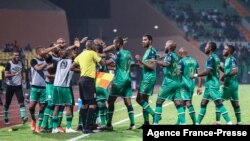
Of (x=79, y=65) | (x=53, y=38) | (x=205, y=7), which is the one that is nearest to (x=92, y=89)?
(x=79, y=65)

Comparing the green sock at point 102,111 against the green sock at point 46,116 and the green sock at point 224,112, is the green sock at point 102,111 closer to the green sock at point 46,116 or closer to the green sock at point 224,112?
the green sock at point 46,116

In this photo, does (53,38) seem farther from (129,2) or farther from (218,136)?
(218,136)

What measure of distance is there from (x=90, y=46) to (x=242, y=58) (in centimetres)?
3102

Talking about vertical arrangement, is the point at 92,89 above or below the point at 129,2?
below

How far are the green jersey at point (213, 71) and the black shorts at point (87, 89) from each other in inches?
105

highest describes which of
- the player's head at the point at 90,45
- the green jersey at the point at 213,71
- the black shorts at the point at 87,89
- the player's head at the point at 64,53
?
the player's head at the point at 90,45

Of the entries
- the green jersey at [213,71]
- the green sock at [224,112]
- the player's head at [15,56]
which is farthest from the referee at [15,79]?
the green sock at [224,112]

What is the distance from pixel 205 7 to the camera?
52969mm

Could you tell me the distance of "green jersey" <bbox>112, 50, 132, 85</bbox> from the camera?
1523cm

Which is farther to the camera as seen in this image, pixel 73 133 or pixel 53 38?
pixel 53 38

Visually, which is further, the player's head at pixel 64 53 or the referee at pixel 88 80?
the player's head at pixel 64 53

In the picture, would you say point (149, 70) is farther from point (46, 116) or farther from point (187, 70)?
point (46, 116)

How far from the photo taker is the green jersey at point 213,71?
49.0 feet

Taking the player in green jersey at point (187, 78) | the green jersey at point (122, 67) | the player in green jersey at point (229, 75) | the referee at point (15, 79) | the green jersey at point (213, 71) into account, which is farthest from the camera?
the referee at point (15, 79)
